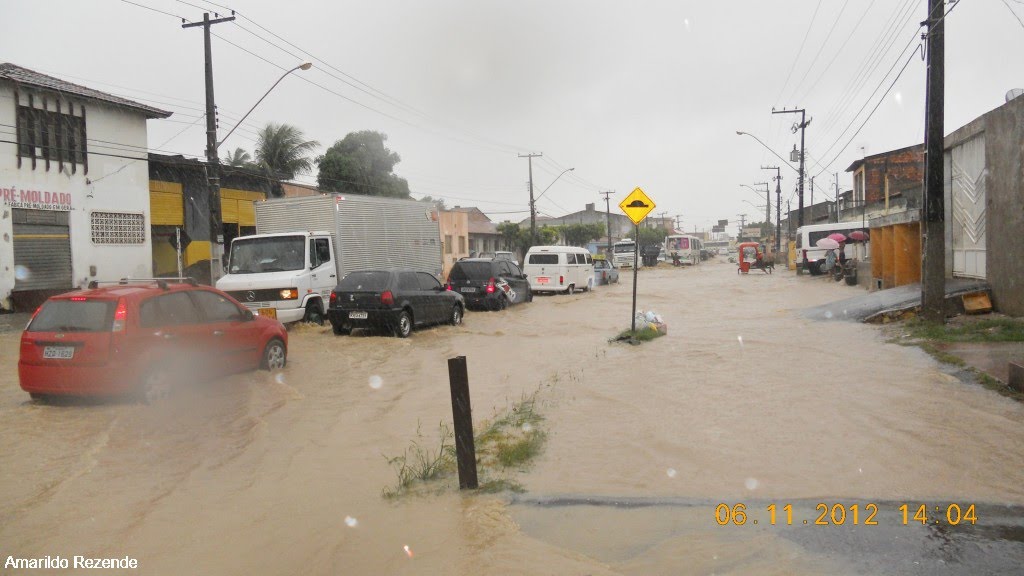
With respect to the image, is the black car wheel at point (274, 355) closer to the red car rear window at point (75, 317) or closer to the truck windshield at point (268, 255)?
the red car rear window at point (75, 317)

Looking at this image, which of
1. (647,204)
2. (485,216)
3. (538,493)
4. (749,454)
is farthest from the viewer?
(485,216)

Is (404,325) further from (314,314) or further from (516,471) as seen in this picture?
(516,471)

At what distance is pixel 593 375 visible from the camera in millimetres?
10930

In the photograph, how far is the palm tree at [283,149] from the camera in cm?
3828

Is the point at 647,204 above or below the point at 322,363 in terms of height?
above

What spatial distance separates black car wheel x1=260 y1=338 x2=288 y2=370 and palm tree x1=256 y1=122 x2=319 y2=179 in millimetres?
29082

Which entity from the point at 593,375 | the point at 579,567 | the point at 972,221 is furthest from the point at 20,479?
the point at 972,221

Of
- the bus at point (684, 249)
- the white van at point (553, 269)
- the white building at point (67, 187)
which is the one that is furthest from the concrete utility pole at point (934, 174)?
the bus at point (684, 249)

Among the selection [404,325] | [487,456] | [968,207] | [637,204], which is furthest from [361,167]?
[487,456]

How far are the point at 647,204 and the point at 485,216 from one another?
Answer: 52.5m

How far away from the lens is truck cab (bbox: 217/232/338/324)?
48.5 feet

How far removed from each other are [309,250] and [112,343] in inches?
314

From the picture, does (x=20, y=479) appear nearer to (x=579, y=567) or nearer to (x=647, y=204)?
(x=579, y=567)

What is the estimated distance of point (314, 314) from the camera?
15844mm
